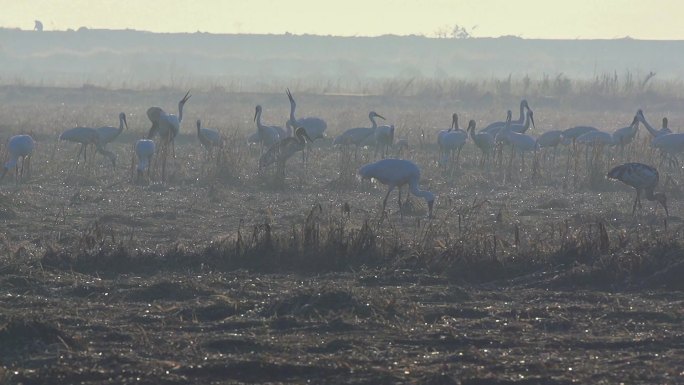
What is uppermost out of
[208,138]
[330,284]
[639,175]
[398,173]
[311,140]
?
[639,175]

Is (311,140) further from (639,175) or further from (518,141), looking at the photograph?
(639,175)

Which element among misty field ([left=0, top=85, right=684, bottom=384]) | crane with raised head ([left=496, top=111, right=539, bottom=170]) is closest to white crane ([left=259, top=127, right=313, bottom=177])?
misty field ([left=0, top=85, right=684, bottom=384])

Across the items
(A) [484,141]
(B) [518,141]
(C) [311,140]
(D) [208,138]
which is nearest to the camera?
(B) [518,141]

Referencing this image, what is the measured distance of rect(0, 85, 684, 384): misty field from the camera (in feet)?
23.0

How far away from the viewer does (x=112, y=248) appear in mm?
9969

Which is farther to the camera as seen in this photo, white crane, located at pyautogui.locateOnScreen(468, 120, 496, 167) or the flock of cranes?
white crane, located at pyautogui.locateOnScreen(468, 120, 496, 167)

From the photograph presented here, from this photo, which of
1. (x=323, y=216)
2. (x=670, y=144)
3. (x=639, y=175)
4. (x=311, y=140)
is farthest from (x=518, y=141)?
(x=323, y=216)

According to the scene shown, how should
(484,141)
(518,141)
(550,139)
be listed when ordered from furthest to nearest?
(550,139) → (484,141) → (518,141)

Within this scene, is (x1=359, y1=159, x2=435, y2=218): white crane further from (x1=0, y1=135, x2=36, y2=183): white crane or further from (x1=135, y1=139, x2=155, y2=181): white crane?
(x1=0, y1=135, x2=36, y2=183): white crane

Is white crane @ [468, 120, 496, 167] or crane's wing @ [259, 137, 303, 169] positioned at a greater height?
white crane @ [468, 120, 496, 167]

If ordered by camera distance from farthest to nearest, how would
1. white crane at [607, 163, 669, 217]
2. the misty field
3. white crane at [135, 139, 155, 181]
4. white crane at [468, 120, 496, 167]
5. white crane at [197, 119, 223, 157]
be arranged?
1. white crane at [197, 119, 223, 157]
2. white crane at [468, 120, 496, 167]
3. white crane at [135, 139, 155, 181]
4. white crane at [607, 163, 669, 217]
5. the misty field

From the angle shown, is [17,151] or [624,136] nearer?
[17,151]

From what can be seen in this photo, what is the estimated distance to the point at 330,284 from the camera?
909 cm

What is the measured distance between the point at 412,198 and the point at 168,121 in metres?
5.78
